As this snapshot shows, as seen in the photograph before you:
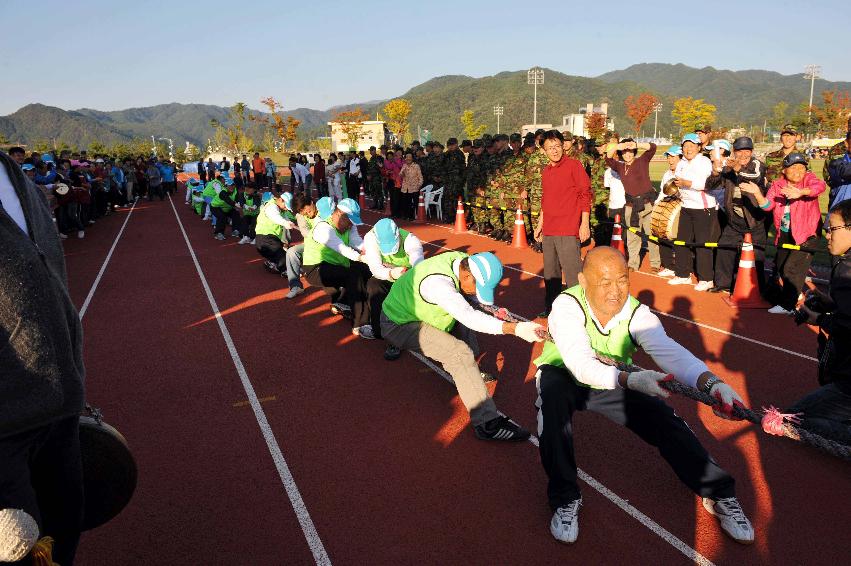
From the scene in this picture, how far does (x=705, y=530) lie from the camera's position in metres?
3.52

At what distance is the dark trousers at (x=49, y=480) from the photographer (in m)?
1.74

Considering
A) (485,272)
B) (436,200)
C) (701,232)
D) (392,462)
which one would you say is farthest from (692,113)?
(392,462)

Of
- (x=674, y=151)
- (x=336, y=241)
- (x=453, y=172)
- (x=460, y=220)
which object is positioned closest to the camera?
(x=336, y=241)

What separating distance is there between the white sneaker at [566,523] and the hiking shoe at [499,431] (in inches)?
42.3

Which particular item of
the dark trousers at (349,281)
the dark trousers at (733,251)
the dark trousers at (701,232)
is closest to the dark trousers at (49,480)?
the dark trousers at (349,281)

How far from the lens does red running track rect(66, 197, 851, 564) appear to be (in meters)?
3.51

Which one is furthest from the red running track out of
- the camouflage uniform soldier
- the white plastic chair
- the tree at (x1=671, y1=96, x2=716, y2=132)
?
the tree at (x1=671, y1=96, x2=716, y2=132)

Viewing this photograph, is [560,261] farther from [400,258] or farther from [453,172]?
[453,172]

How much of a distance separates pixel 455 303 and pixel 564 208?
3.18 metres

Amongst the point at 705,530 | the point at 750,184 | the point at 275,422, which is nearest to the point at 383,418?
the point at 275,422

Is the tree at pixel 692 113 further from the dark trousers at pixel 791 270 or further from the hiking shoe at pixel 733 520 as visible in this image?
the hiking shoe at pixel 733 520

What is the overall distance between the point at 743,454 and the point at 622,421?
144 cm

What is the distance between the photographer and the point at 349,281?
7398 mm

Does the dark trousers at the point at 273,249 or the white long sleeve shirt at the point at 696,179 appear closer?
the white long sleeve shirt at the point at 696,179
